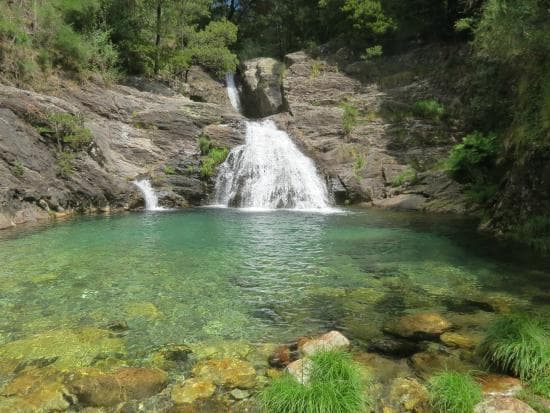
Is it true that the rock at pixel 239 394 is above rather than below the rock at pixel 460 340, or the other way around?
below

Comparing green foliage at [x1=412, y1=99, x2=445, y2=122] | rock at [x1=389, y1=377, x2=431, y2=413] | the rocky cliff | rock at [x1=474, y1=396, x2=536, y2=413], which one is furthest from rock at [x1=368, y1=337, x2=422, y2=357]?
green foliage at [x1=412, y1=99, x2=445, y2=122]

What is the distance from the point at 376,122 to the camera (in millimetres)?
25672

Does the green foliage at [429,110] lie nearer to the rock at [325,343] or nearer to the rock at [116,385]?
the rock at [325,343]

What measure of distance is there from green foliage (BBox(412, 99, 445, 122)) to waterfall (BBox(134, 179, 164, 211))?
51.4 feet

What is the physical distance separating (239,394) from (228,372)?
0.45 m

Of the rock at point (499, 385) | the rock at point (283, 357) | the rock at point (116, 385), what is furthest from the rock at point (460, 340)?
the rock at point (116, 385)

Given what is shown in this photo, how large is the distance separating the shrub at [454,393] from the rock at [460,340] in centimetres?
106

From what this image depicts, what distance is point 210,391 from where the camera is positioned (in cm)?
437

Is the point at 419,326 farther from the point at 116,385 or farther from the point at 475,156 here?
the point at 475,156

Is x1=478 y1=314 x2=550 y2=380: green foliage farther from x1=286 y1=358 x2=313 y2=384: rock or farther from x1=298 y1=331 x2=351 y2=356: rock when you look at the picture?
x1=286 y1=358 x2=313 y2=384: rock

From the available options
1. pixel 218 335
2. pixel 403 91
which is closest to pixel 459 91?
pixel 403 91

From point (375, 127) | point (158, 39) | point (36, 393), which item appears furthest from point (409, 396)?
point (158, 39)

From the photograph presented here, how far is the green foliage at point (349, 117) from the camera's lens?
25.1 m

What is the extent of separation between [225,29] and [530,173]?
982 inches
